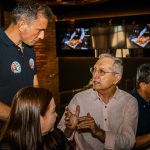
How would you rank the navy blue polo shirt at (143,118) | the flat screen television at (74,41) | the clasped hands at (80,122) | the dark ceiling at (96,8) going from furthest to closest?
the flat screen television at (74,41)
the dark ceiling at (96,8)
the navy blue polo shirt at (143,118)
the clasped hands at (80,122)

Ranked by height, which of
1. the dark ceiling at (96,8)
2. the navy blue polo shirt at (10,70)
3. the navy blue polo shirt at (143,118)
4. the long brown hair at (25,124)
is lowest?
the navy blue polo shirt at (143,118)

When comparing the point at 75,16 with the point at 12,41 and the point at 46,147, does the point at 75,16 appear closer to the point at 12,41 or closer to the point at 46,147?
the point at 12,41

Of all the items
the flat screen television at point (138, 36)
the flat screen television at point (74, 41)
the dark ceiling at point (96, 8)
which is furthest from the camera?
the flat screen television at point (74, 41)

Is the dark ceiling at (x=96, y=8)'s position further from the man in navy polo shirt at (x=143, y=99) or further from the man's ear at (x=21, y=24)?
the man's ear at (x=21, y=24)

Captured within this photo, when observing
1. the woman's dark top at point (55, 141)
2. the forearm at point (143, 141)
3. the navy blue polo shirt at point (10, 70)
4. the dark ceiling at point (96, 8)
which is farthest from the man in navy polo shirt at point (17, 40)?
the dark ceiling at point (96, 8)

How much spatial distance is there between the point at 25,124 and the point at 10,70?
850 millimetres

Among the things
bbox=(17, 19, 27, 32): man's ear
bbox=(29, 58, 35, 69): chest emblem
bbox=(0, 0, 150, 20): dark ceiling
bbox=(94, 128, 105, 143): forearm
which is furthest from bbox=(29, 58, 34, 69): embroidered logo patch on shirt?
bbox=(0, 0, 150, 20): dark ceiling

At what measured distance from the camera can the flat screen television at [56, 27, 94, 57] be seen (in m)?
9.55

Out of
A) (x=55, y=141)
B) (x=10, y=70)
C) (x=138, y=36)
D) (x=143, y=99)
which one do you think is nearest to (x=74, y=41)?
(x=138, y=36)

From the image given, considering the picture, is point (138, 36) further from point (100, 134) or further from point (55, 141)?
point (55, 141)

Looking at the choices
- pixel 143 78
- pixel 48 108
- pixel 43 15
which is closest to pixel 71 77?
pixel 143 78

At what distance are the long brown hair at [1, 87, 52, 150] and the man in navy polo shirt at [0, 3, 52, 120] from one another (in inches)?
27.6

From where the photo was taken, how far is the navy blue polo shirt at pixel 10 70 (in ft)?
7.84

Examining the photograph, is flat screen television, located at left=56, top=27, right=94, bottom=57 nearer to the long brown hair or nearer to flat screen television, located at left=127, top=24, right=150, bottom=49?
flat screen television, located at left=127, top=24, right=150, bottom=49
